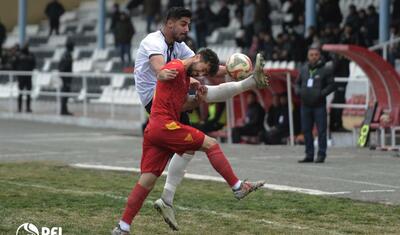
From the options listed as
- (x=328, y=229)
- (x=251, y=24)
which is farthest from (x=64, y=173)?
(x=251, y=24)

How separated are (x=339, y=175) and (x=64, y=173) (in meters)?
3.66

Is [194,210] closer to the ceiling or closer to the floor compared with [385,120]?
closer to the floor

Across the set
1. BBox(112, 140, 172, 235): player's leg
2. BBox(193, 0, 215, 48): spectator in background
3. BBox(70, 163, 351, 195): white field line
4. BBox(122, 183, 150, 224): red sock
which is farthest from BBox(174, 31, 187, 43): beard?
BBox(193, 0, 215, 48): spectator in background

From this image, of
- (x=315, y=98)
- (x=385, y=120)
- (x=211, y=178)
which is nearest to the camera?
(x=211, y=178)

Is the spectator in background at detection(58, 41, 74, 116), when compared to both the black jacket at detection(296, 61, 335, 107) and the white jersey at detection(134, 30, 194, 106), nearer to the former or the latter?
the black jacket at detection(296, 61, 335, 107)

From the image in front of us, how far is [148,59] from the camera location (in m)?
10.1

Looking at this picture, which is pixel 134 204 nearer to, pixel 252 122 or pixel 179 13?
pixel 179 13

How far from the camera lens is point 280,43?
90.0 feet

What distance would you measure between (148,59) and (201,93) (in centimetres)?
59

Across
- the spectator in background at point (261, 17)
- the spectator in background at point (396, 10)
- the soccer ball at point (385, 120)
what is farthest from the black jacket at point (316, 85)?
the spectator in background at point (261, 17)

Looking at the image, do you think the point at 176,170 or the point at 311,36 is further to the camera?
the point at 311,36

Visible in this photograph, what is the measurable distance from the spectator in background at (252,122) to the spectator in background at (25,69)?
1019 centimetres

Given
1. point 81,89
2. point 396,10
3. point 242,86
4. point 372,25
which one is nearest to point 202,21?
point 81,89

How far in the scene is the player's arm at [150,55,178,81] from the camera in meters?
9.24
